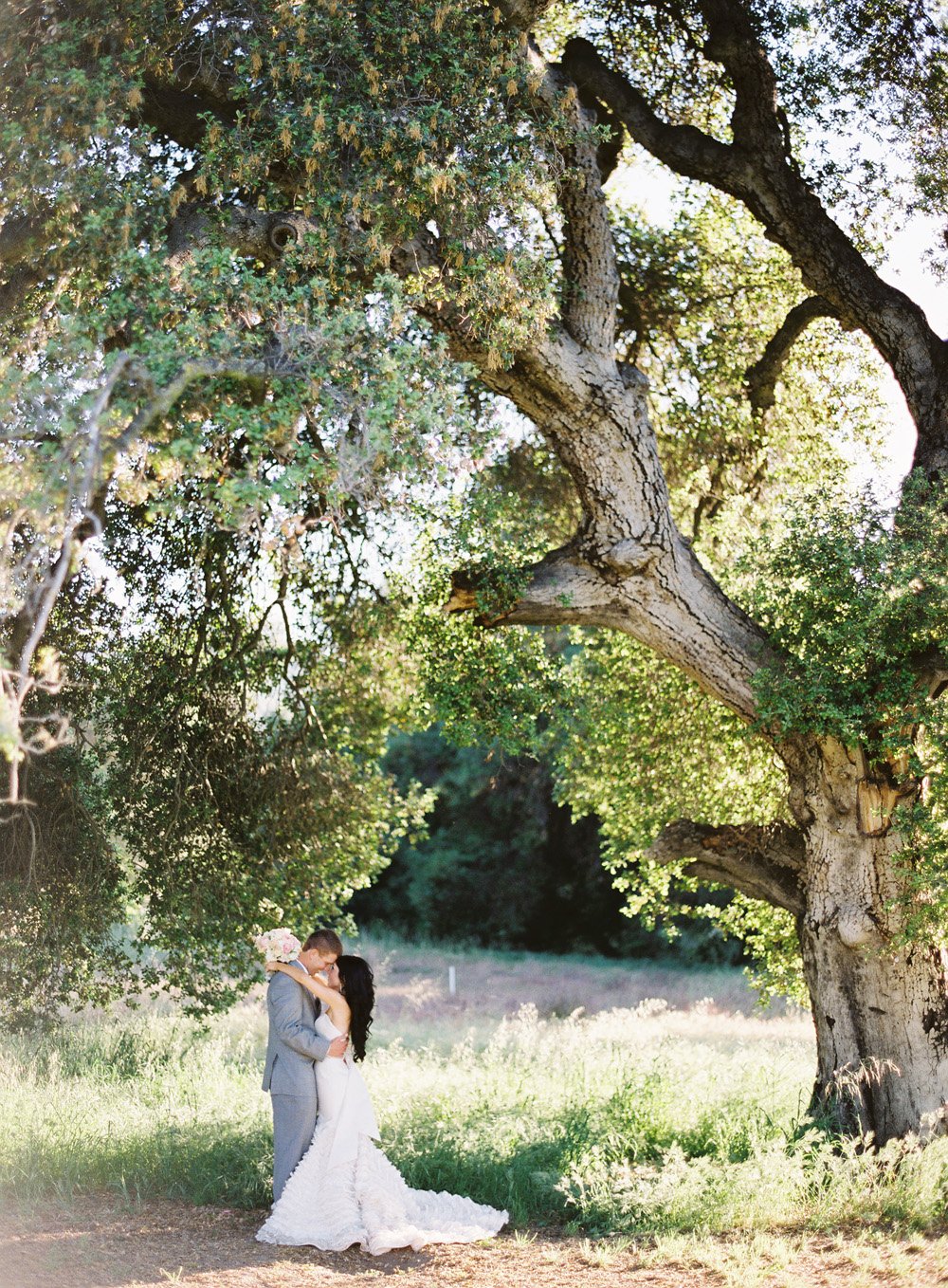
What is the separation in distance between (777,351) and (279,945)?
7.53 metres

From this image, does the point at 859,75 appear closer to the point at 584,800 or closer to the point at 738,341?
the point at 738,341

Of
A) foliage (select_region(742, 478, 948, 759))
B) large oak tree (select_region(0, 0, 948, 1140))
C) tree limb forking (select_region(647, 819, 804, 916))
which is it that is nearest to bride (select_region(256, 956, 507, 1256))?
large oak tree (select_region(0, 0, 948, 1140))

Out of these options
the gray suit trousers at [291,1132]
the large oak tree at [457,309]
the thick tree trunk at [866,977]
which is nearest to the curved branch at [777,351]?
the large oak tree at [457,309]

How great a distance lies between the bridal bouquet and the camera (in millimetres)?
8469

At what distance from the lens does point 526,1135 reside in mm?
9812

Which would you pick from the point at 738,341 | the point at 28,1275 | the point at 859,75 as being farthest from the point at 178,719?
the point at 859,75

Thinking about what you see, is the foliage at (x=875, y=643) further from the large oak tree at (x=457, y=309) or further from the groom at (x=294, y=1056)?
the groom at (x=294, y=1056)

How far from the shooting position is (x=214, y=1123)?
10.2 m

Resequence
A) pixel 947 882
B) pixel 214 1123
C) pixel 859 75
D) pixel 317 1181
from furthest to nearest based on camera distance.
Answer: pixel 859 75 → pixel 214 1123 → pixel 947 882 → pixel 317 1181

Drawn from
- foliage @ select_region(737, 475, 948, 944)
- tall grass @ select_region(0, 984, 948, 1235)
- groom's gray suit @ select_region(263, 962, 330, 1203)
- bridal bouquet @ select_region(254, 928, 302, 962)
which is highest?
foliage @ select_region(737, 475, 948, 944)

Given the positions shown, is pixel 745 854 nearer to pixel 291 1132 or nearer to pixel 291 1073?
pixel 291 1073

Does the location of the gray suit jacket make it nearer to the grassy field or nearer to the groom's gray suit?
the groom's gray suit

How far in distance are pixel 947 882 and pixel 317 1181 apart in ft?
15.6

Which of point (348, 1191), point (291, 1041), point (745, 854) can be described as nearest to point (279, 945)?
point (291, 1041)
